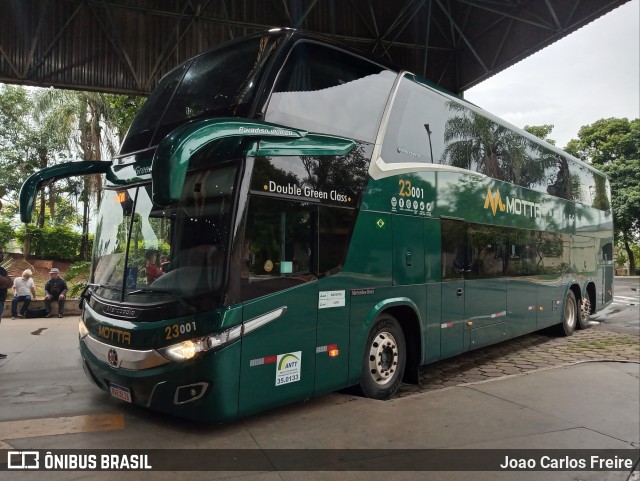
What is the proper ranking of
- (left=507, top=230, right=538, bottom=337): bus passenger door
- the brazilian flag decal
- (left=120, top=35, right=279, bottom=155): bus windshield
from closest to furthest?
the brazilian flag decal, (left=120, top=35, right=279, bottom=155): bus windshield, (left=507, top=230, right=538, bottom=337): bus passenger door

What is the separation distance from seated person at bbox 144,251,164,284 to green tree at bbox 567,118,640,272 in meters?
37.3

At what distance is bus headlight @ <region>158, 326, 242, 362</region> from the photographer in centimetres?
402

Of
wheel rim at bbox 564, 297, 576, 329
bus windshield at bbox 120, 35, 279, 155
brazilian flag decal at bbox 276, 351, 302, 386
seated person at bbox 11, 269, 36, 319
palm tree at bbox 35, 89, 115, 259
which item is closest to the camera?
brazilian flag decal at bbox 276, 351, 302, 386

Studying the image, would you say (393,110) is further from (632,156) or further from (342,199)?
(632,156)

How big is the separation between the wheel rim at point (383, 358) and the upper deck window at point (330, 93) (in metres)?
2.38

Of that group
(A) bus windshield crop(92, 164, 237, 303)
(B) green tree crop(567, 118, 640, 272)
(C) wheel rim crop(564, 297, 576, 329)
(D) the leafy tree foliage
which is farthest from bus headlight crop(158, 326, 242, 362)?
(B) green tree crop(567, 118, 640, 272)

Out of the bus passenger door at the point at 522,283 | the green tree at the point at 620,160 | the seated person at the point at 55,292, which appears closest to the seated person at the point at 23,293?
the seated person at the point at 55,292

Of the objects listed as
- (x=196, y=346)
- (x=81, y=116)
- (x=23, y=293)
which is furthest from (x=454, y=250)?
(x=81, y=116)

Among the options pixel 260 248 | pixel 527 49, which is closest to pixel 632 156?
pixel 527 49

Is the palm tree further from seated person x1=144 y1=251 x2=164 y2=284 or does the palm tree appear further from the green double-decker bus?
seated person x1=144 y1=251 x2=164 y2=284

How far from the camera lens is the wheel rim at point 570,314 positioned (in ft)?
35.6

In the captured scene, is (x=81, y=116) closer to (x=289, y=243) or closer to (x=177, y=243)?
(x=177, y=243)

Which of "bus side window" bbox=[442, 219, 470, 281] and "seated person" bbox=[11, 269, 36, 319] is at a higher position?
"bus side window" bbox=[442, 219, 470, 281]

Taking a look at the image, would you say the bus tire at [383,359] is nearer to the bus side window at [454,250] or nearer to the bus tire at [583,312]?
the bus side window at [454,250]
